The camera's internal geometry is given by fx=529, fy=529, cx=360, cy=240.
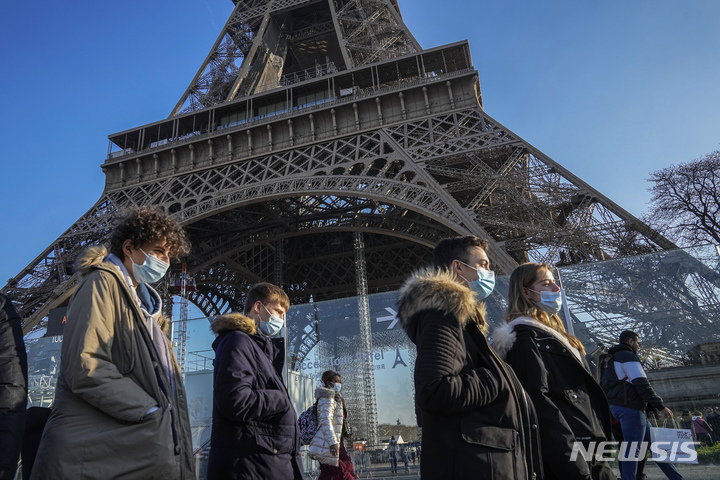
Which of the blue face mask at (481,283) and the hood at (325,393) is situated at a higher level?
the blue face mask at (481,283)

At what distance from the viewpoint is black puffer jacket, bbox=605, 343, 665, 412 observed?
3919mm

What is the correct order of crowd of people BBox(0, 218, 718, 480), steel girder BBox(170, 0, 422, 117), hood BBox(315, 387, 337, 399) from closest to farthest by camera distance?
crowd of people BBox(0, 218, 718, 480) < hood BBox(315, 387, 337, 399) < steel girder BBox(170, 0, 422, 117)

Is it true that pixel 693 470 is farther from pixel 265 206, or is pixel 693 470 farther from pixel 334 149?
pixel 265 206

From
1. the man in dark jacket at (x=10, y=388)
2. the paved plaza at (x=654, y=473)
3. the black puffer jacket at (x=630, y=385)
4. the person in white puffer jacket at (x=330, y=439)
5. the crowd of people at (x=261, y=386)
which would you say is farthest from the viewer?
the paved plaza at (x=654, y=473)

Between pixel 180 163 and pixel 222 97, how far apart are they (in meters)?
4.19

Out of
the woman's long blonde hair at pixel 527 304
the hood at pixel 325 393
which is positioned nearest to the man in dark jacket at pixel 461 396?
the woman's long blonde hair at pixel 527 304

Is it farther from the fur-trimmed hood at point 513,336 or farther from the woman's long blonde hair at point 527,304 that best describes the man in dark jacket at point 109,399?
the woman's long blonde hair at point 527,304

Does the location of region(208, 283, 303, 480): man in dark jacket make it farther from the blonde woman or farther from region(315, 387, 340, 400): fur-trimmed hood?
region(315, 387, 340, 400): fur-trimmed hood

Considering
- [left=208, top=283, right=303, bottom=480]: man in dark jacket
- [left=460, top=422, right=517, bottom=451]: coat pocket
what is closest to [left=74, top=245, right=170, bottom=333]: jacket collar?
[left=208, top=283, right=303, bottom=480]: man in dark jacket

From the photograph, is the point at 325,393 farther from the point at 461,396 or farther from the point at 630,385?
the point at 461,396

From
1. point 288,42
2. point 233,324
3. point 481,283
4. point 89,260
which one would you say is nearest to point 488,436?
point 481,283

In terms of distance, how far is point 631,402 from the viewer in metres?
4.06

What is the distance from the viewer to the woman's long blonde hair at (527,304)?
272cm

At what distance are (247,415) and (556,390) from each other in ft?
4.68
